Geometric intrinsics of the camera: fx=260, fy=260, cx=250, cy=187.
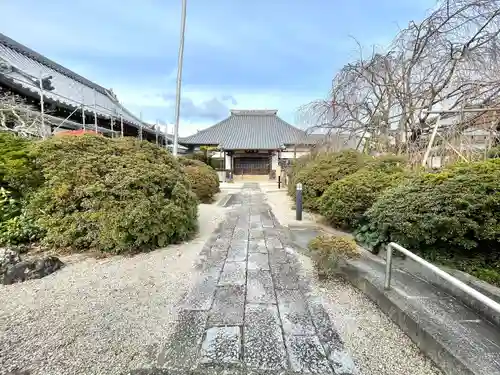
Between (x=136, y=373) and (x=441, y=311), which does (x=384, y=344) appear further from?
(x=136, y=373)

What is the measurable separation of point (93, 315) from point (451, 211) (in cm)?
350

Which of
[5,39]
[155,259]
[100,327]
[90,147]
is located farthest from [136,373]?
[5,39]

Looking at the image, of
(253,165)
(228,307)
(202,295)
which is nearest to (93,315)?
(202,295)

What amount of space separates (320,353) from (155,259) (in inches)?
97.6

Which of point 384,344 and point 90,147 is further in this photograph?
point 90,147

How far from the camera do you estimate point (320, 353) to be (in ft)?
5.78

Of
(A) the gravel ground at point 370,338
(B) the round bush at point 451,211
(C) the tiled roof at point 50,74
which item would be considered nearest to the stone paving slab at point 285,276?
(A) the gravel ground at point 370,338

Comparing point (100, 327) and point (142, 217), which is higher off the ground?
point (142, 217)

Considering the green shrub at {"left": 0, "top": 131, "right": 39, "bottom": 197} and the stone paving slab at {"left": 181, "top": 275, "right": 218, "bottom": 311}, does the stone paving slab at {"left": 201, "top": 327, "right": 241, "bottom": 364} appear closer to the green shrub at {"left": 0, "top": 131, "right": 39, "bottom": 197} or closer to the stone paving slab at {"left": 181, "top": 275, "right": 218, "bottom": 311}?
the stone paving slab at {"left": 181, "top": 275, "right": 218, "bottom": 311}

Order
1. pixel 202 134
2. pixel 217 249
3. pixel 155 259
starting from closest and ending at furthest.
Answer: pixel 155 259
pixel 217 249
pixel 202 134

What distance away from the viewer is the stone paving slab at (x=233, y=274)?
2.84 m

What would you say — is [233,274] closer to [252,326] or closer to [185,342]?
[252,326]

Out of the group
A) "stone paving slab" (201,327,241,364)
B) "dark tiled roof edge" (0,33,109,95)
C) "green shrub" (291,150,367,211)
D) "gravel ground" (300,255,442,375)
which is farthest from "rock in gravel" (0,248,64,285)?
"dark tiled roof edge" (0,33,109,95)

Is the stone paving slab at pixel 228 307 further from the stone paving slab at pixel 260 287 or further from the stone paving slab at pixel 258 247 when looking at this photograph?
the stone paving slab at pixel 258 247
